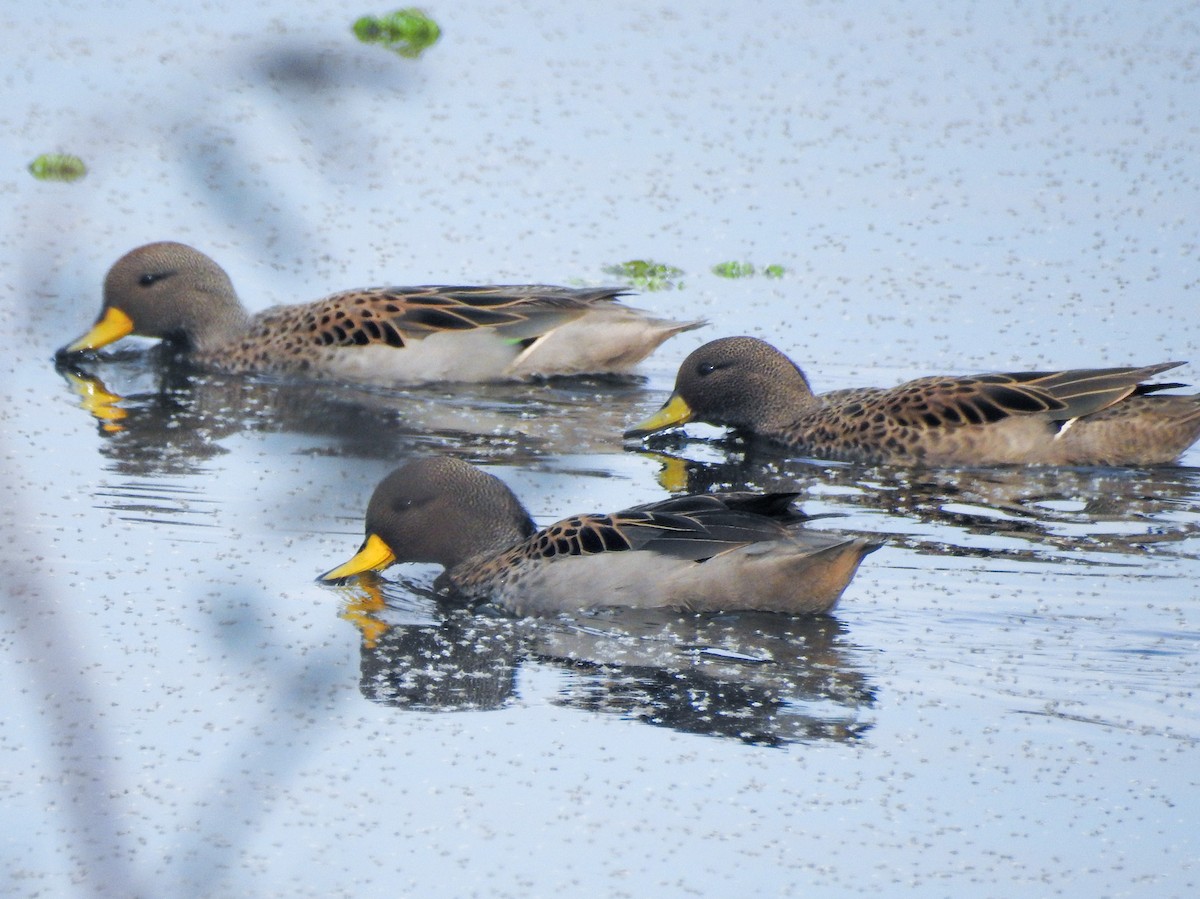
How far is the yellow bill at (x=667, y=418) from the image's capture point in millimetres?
8414

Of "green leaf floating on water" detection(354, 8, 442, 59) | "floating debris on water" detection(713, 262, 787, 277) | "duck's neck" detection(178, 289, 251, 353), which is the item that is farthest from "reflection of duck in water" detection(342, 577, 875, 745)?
"green leaf floating on water" detection(354, 8, 442, 59)

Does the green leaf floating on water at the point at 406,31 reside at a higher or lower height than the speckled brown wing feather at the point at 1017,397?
higher

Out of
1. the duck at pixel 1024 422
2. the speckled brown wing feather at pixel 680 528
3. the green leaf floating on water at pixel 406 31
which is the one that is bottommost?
the speckled brown wing feather at pixel 680 528

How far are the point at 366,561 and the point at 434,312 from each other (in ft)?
10.6

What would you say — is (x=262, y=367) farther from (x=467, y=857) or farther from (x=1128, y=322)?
(x=467, y=857)

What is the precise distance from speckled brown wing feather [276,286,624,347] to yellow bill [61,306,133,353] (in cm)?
89

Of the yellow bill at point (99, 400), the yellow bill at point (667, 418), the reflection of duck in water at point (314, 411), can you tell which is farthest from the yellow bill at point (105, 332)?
the yellow bill at point (667, 418)

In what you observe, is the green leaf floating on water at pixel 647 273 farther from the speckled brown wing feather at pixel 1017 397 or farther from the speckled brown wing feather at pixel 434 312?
the speckled brown wing feather at pixel 1017 397

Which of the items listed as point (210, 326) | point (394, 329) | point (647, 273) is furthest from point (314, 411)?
point (647, 273)

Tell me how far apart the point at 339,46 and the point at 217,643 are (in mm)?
4151

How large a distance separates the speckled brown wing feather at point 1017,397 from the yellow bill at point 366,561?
2713 millimetres

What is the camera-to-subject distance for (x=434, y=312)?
9.35 meters

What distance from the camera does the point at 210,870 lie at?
3588mm

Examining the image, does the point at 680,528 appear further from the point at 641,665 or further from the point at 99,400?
the point at 99,400
